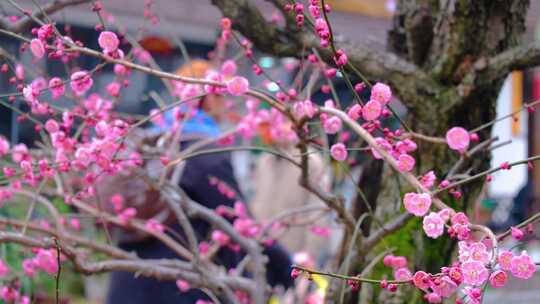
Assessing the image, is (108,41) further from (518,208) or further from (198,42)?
(518,208)

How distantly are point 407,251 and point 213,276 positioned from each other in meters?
0.47

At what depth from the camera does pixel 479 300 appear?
106 cm

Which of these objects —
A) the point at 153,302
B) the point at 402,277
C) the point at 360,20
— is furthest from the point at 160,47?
the point at 402,277

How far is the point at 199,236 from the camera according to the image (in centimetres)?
292

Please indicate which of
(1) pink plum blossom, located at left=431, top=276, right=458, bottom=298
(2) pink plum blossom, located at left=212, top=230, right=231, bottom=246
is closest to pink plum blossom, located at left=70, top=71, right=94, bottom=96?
(1) pink plum blossom, located at left=431, top=276, right=458, bottom=298

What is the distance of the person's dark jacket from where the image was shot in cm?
290

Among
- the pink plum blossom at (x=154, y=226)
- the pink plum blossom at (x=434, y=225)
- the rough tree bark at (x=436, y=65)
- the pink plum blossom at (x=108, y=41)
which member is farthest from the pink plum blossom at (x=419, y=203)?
the pink plum blossom at (x=154, y=226)

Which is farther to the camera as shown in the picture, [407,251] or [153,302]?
[153,302]

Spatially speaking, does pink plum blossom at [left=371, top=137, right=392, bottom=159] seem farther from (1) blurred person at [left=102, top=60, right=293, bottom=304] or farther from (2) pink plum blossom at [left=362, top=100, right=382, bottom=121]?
(1) blurred person at [left=102, top=60, right=293, bottom=304]

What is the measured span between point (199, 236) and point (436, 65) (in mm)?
1386

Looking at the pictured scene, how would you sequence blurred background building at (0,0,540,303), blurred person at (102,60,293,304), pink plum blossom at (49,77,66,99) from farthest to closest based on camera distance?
blurred person at (102,60,293,304), blurred background building at (0,0,540,303), pink plum blossom at (49,77,66,99)

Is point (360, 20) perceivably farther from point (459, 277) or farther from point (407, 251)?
point (459, 277)

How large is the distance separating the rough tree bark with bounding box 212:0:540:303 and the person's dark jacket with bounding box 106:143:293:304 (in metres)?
1.13

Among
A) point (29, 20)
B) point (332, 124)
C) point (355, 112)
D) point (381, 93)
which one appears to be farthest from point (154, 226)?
point (381, 93)
